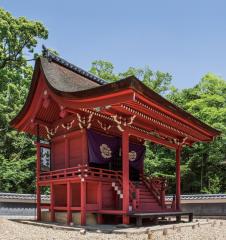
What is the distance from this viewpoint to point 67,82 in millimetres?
13469

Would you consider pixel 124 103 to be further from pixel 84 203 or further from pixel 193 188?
pixel 193 188

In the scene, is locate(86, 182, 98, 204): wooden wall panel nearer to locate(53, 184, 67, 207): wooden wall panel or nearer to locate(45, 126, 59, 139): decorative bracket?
locate(53, 184, 67, 207): wooden wall panel

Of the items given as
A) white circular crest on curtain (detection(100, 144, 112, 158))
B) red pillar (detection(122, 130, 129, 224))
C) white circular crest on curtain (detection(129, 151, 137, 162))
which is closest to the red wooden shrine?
red pillar (detection(122, 130, 129, 224))

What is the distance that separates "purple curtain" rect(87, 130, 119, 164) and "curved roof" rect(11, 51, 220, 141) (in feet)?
5.81

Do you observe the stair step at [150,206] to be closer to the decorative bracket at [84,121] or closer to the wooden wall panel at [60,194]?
the wooden wall panel at [60,194]

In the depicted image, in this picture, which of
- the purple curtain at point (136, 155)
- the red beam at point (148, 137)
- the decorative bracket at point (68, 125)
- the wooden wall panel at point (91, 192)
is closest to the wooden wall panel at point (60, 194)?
the wooden wall panel at point (91, 192)

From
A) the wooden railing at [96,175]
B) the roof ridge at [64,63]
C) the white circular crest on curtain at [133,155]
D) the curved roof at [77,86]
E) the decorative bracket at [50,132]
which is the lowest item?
the wooden railing at [96,175]

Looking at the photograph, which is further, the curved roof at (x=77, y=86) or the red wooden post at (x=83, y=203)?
the red wooden post at (x=83, y=203)

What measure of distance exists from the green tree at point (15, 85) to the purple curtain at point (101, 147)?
38.4 feet

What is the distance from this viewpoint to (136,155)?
607 inches

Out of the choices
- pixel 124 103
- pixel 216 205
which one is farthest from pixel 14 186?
pixel 124 103

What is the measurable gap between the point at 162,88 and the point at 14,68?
16.2 m

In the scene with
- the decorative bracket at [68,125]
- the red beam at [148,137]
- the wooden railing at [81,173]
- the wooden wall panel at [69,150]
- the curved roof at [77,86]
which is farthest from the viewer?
the decorative bracket at [68,125]

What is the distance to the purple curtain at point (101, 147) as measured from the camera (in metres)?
12.6
